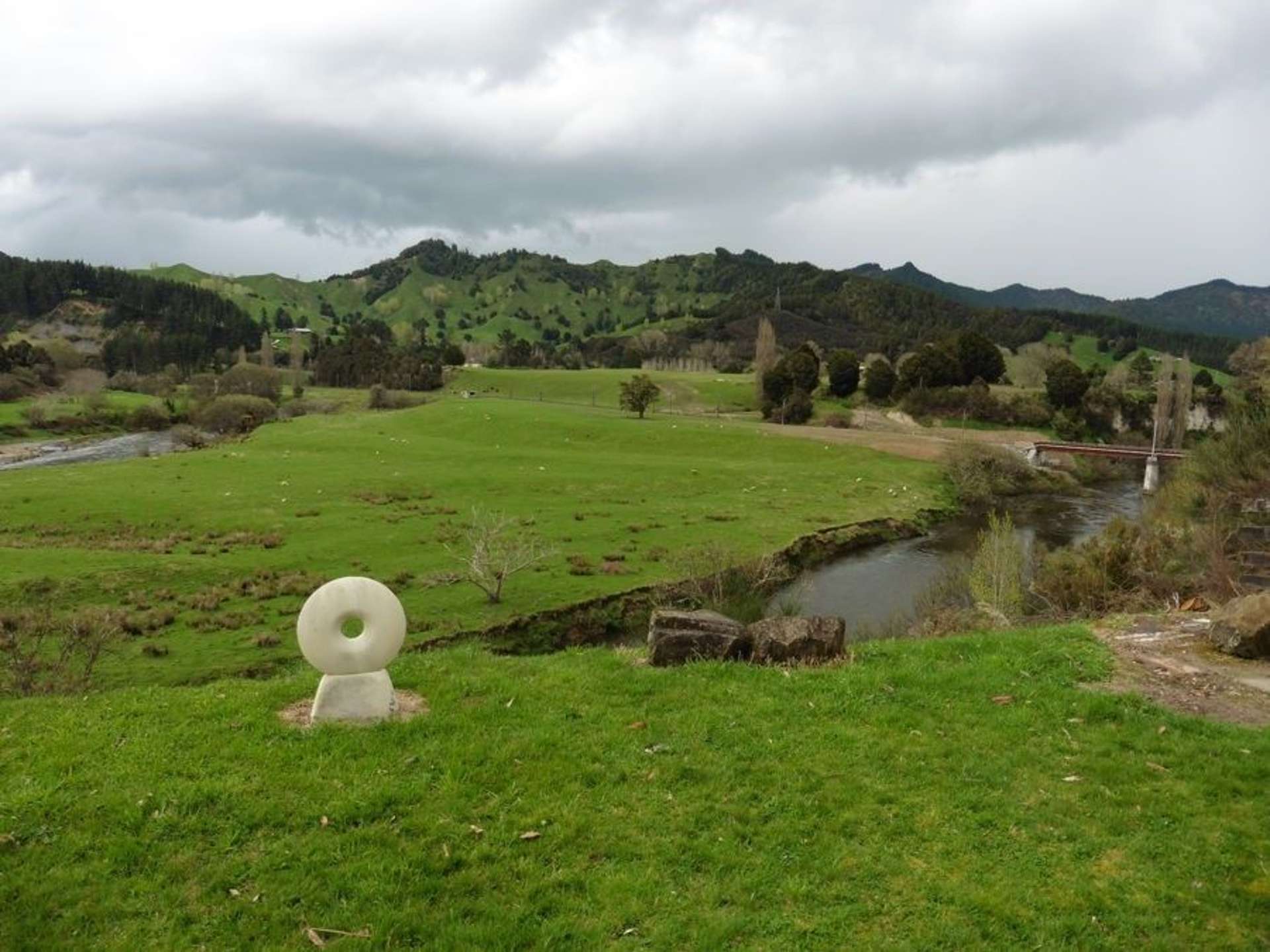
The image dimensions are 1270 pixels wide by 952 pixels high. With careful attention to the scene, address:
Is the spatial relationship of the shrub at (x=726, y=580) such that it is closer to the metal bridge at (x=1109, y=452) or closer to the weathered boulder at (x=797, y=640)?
the weathered boulder at (x=797, y=640)

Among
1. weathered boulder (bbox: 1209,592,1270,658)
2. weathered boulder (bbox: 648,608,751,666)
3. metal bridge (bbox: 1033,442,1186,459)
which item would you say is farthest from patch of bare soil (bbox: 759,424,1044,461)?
weathered boulder (bbox: 648,608,751,666)

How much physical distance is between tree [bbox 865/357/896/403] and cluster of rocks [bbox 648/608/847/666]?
95.1m

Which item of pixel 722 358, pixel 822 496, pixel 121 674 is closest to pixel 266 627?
pixel 121 674

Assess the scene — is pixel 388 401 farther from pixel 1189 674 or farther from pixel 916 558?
pixel 1189 674

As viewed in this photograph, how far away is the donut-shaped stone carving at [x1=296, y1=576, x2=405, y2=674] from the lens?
36.4ft

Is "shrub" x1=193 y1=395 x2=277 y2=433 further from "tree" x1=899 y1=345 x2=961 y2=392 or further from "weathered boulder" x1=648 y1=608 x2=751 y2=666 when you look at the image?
"weathered boulder" x1=648 y1=608 x2=751 y2=666

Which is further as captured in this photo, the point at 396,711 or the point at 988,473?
the point at 988,473

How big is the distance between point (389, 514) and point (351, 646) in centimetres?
3889

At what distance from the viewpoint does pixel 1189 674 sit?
13.9 m

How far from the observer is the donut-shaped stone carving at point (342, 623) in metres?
11.1

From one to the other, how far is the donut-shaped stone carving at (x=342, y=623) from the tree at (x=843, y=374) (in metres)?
102

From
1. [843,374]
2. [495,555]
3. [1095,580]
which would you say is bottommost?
[495,555]

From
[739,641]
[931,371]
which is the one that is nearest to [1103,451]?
[931,371]

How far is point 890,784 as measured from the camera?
1005 cm
